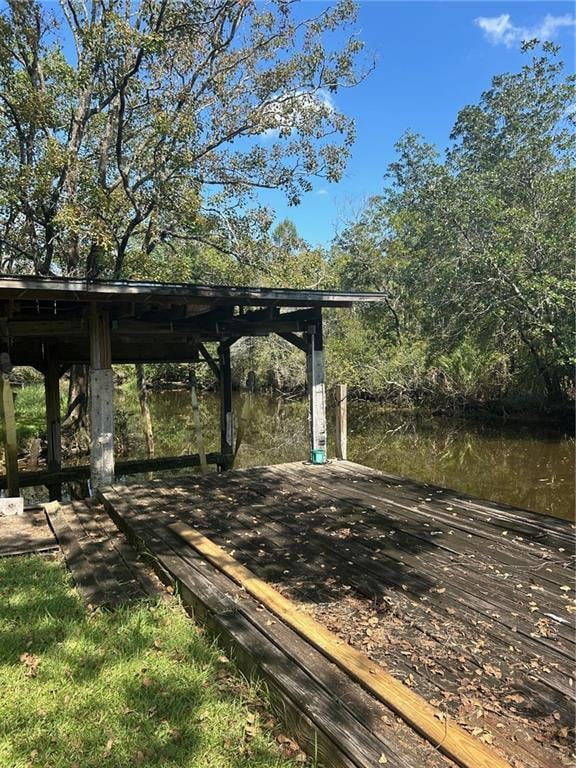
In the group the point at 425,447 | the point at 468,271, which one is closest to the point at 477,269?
the point at 468,271

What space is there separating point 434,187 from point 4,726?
60.1 ft

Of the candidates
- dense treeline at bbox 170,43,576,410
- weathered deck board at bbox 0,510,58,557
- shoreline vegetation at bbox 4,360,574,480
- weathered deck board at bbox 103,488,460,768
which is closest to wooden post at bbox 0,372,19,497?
weathered deck board at bbox 0,510,58,557

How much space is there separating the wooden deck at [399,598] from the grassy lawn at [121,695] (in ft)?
0.66

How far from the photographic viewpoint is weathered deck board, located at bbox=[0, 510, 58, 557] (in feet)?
14.8

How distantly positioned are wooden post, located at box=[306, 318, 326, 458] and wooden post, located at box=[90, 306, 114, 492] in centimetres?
293

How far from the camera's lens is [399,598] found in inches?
132

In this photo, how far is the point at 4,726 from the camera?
2.27m

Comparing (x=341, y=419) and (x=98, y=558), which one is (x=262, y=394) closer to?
(x=341, y=419)

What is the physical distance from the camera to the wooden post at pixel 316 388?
787cm

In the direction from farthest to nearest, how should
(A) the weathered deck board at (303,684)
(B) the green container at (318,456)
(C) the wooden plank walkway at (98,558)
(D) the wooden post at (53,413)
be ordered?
(D) the wooden post at (53,413)
(B) the green container at (318,456)
(C) the wooden plank walkway at (98,558)
(A) the weathered deck board at (303,684)

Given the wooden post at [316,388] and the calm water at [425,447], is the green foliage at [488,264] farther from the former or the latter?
the wooden post at [316,388]

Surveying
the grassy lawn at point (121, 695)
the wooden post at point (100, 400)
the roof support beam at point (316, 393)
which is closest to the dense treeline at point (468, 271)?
the roof support beam at point (316, 393)

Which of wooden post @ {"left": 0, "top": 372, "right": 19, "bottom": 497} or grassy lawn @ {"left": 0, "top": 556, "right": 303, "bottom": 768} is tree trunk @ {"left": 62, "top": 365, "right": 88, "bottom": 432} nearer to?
wooden post @ {"left": 0, "top": 372, "right": 19, "bottom": 497}

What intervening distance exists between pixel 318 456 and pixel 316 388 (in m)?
1.01
